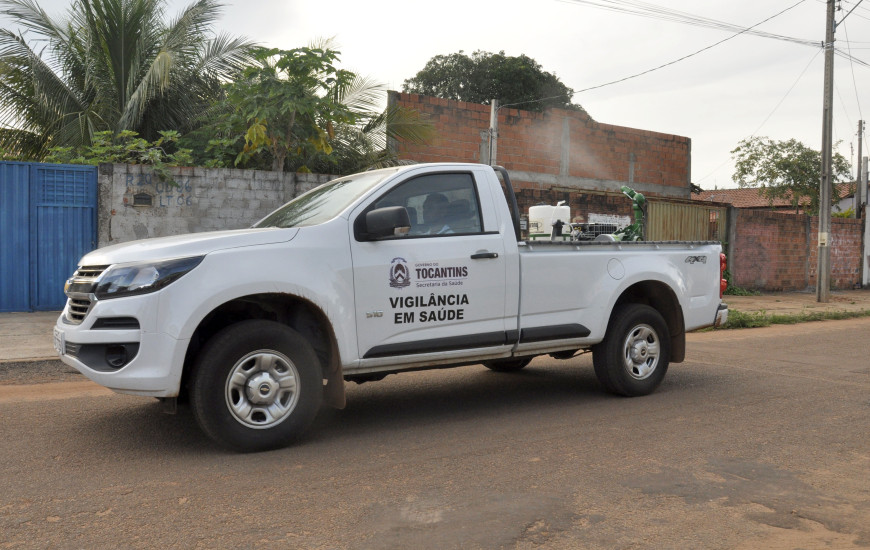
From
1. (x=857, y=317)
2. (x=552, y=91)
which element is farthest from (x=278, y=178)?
(x=552, y=91)

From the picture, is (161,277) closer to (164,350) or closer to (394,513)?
(164,350)

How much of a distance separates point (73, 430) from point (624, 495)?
3.69 m

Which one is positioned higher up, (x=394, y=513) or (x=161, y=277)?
(x=161, y=277)

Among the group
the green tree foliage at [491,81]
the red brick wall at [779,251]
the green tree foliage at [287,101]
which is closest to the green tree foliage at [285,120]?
the green tree foliage at [287,101]

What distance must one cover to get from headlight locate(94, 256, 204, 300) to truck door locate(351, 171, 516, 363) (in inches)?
44.2

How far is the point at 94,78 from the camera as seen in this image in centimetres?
1611

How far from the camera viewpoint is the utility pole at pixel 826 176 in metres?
18.8

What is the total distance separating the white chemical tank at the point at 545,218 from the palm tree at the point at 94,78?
28.1 feet

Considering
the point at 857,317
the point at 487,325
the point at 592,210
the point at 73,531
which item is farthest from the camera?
the point at 592,210

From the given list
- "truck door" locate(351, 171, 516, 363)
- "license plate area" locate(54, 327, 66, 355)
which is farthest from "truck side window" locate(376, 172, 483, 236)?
"license plate area" locate(54, 327, 66, 355)

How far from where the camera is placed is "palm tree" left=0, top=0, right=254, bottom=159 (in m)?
15.8

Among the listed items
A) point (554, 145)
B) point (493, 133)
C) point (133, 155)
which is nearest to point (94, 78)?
point (133, 155)

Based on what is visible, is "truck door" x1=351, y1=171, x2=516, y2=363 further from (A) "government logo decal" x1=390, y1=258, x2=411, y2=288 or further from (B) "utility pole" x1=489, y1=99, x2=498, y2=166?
(B) "utility pole" x1=489, y1=99, x2=498, y2=166

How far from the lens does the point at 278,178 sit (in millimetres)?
13195
